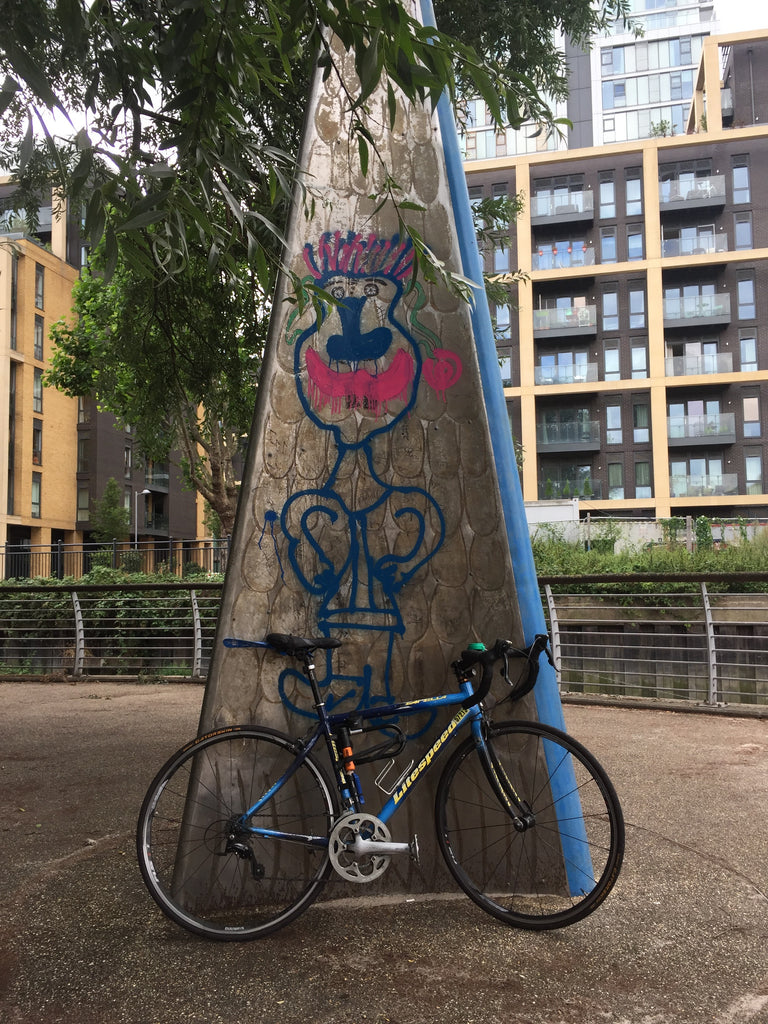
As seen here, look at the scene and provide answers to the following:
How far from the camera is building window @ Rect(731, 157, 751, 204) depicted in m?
39.5

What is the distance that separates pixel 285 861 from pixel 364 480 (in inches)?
63.1

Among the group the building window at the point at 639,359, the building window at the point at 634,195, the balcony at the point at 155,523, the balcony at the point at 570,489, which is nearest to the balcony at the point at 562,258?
the building window at the point at 634,195

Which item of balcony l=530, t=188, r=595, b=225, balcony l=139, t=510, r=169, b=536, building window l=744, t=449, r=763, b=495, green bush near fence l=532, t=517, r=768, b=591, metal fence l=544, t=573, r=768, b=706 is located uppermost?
balcony l=530, t=188, r=595, b=225

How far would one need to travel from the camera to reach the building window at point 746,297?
38816mm

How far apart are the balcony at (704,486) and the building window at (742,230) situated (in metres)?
10.9

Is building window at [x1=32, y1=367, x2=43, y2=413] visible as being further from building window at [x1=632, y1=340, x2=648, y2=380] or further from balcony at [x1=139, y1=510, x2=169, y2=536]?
building window at [x1=632, y1=340, x2=648, y2=380]

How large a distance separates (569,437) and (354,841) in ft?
122

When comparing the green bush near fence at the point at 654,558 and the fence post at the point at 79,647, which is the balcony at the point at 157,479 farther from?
the fence post at the point at 79,647

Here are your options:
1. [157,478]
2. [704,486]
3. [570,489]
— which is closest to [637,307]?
[704,486]

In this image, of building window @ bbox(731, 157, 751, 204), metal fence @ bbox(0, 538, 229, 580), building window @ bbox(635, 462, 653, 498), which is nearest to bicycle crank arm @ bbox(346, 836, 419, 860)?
metal fence @ bbox(0, 538, 229, 580)

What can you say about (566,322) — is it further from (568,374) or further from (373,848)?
(373,848)

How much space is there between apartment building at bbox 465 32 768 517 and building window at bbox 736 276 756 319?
64mm

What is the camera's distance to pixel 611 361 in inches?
1567

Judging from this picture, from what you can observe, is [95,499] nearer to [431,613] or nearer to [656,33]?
[431,613]
